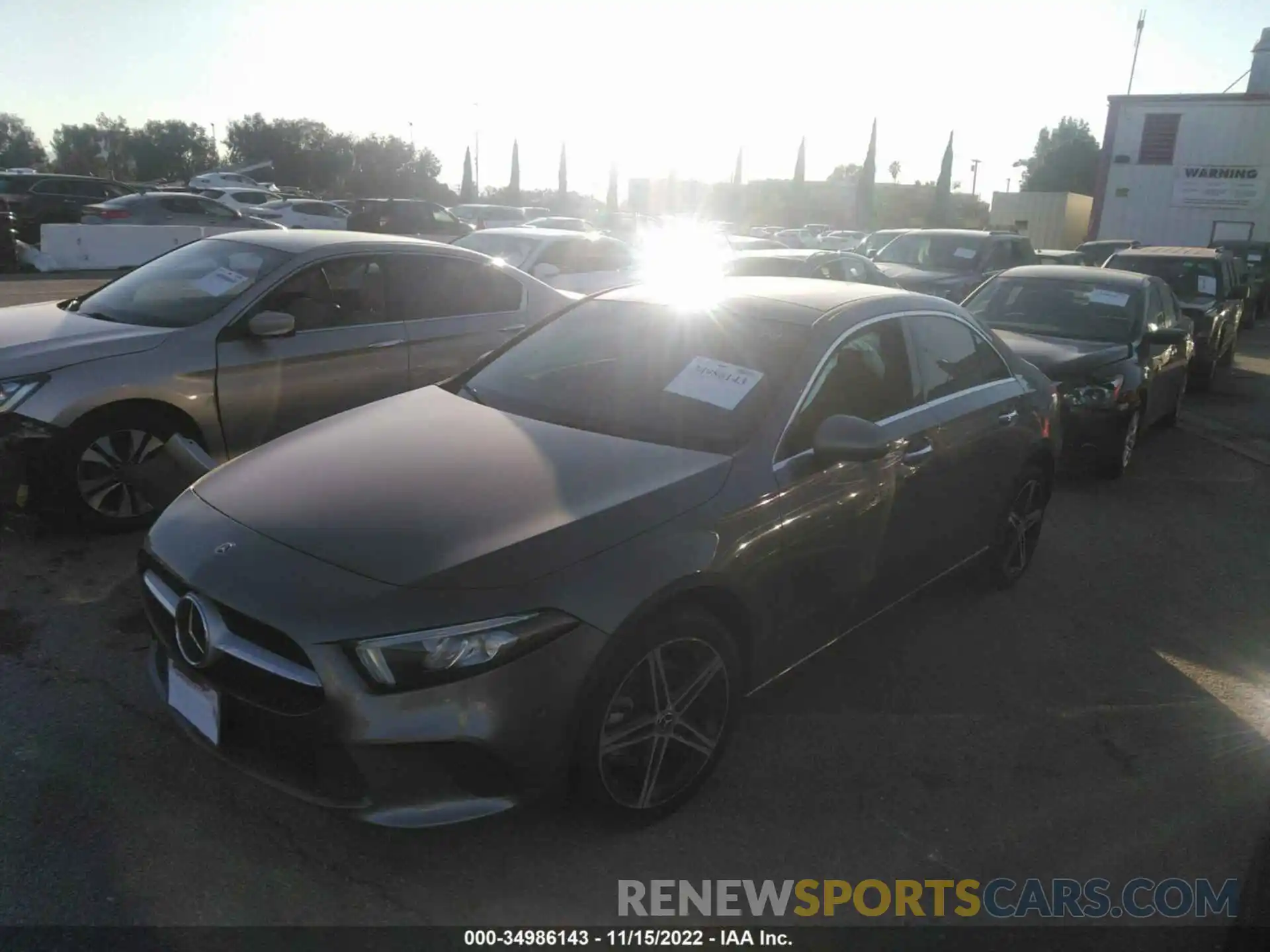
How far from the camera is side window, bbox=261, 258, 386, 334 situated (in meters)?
5.28

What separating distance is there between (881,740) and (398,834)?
1.75 m

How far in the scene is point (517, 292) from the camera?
21.2ft

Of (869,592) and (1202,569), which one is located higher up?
(869,592)

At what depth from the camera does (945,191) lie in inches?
2813

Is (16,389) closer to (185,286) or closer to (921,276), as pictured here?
(185,286)

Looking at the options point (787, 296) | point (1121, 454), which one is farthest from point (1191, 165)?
point (787, 296)

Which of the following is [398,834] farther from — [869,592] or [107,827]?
[869,592]

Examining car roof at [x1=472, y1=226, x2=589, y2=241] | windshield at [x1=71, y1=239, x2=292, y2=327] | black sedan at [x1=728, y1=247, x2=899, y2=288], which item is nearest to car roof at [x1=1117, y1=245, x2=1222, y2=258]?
black sedan at [x1=728, y1=247, x2=899, y2=288]

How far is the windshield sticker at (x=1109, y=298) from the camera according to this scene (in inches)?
304

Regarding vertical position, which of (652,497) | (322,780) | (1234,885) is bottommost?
(1234,885)

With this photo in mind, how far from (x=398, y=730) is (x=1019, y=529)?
362 cm

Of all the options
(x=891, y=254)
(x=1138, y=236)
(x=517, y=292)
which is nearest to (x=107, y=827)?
(x=517, y=292)

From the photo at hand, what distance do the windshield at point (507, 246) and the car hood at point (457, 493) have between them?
7258mm

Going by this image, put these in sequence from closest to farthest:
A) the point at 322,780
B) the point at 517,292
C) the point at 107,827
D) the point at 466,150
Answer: the point at 322,780, the point at 107,827, the point at 517,292, the point at 466,150
